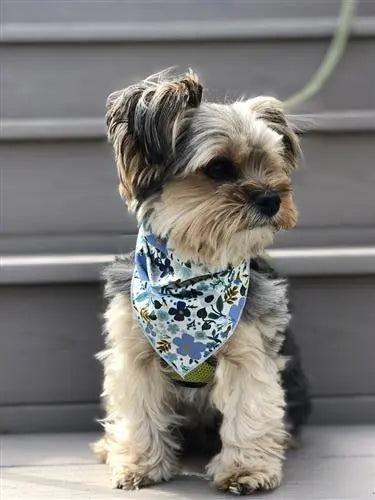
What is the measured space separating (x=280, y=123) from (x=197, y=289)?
0.54m

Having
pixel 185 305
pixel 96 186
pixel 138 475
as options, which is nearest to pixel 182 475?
pixel 138 475

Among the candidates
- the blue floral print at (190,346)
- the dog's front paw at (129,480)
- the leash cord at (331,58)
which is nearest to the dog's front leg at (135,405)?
the dog's front paw at (129,480)

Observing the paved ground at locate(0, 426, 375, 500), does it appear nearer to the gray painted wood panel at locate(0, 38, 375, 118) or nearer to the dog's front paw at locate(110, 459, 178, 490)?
the dog's front paw at locate(110, 459, 178, 490)

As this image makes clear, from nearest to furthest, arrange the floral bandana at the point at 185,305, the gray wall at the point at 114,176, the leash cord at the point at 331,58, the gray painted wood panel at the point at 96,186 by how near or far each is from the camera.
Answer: the floral bandana at the point at 185,305, the gray wall at the point at 114,176, the gray painted wood panel at the point at 96,186, the leash cord at the point at 331,58

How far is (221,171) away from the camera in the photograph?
88.7 inches

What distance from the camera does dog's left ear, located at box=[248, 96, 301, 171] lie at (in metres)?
2.44

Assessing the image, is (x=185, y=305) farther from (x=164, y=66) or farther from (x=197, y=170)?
(x=164, y=66)

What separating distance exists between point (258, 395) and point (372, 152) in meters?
1.04

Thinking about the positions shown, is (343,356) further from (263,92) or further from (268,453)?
(263,92)

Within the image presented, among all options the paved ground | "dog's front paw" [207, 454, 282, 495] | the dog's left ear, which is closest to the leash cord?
the dog's left ear

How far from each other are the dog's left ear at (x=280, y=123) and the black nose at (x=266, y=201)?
0.25 meters

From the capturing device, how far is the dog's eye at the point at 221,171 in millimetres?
2238

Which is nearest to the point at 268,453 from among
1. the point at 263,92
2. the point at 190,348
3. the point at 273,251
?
the point at 190,348

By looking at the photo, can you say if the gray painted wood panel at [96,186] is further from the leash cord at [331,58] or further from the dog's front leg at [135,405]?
the dog's front leg at [135,405]
